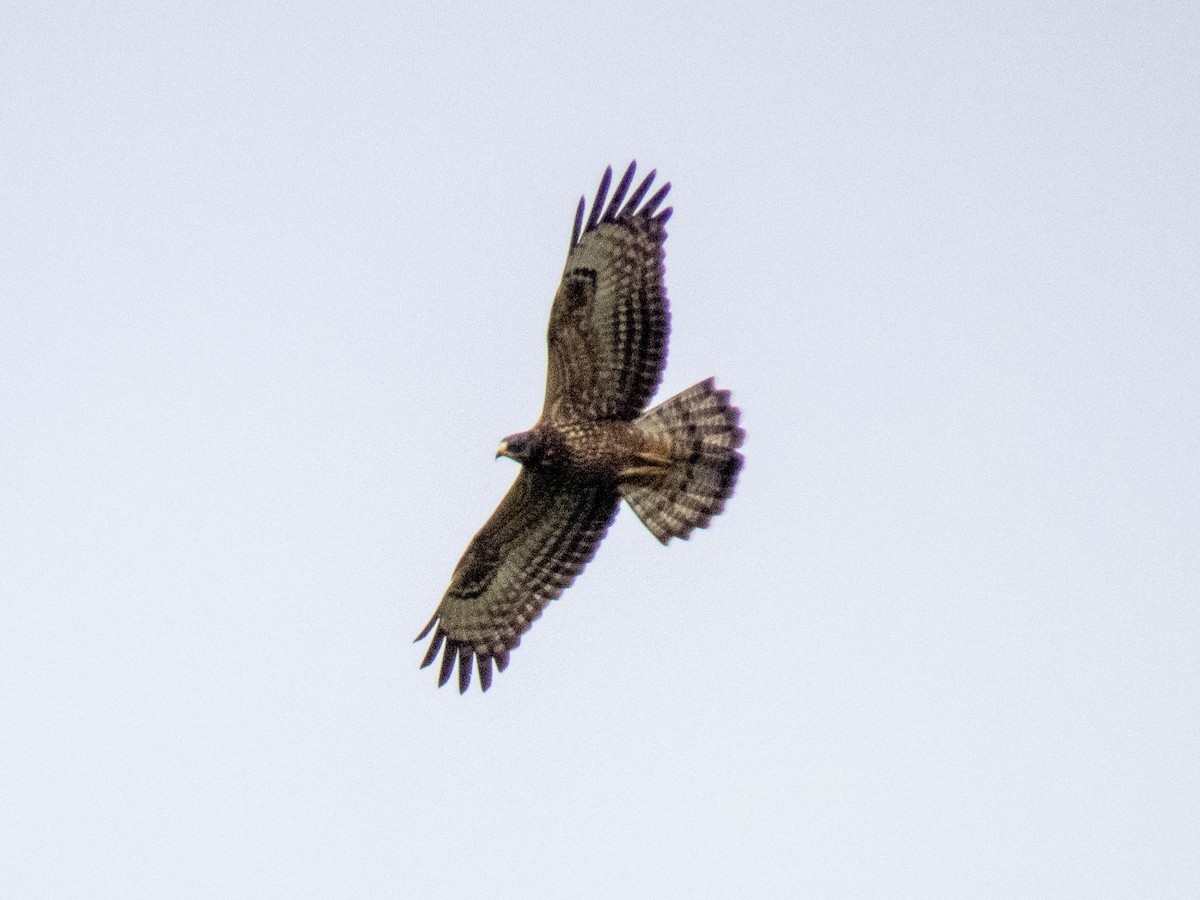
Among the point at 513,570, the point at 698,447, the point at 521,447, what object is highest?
the point at 698,447

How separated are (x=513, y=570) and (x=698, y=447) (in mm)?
1782

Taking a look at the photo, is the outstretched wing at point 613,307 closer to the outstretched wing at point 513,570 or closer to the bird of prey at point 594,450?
the bird of prey at point 594,450

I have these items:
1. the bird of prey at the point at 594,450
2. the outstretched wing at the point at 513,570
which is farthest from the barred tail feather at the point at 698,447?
the outstretched wing at the point at 513,570

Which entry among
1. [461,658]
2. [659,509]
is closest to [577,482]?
[659,509]

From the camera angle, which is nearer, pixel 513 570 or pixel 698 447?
pixel 698 447

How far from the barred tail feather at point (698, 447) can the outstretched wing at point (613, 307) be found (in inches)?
Result: 13.2

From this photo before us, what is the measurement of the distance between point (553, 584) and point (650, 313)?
235cm

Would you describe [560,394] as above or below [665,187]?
below

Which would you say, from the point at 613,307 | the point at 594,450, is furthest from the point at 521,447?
the point at 613,307

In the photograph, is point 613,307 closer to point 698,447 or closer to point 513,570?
point 698,447

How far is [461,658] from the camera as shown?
15.9 m

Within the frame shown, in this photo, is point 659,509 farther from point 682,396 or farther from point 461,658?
point 461,658

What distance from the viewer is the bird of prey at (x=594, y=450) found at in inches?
579

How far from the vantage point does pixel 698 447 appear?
49.5 ft
